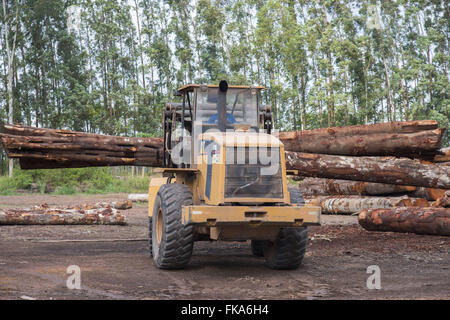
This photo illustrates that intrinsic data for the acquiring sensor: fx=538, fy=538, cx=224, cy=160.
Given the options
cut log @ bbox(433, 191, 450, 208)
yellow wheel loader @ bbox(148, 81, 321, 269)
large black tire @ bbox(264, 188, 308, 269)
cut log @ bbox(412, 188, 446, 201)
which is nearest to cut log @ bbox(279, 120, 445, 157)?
cut log @ bbox(433, 191, 450, 208)

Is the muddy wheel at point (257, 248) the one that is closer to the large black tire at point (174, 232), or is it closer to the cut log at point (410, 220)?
the large black tire at point (174, 232)

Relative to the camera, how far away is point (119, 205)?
67.9 feet

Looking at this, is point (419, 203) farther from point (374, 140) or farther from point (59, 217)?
point (59, 217)

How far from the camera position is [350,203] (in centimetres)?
1783

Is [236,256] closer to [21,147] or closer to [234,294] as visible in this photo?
[234,294]

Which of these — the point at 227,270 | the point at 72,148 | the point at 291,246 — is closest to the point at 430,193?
the point at 291,246

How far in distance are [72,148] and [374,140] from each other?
641 centimetres

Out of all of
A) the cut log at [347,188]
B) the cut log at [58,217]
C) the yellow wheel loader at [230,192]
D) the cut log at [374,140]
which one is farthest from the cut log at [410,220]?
the cut log at [58,217]

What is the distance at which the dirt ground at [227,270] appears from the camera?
21.4 ft

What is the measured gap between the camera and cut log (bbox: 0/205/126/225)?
49.3ft

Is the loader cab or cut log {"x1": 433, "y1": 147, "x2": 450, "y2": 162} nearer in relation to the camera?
the loader cab

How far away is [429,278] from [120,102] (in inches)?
1621

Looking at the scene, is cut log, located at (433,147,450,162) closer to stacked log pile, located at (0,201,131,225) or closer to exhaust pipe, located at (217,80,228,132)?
exhaust pipe, located at (217,80,228,132)

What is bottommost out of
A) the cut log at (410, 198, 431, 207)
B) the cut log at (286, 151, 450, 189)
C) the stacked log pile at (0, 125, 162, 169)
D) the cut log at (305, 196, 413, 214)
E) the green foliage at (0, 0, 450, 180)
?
the cut log at (305, 196, 413, 214)
